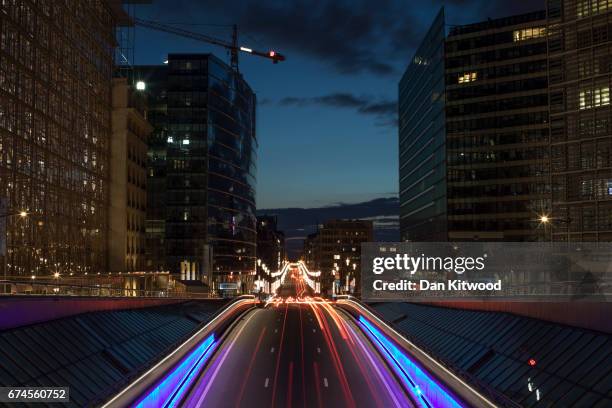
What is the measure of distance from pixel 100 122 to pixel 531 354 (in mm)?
77157

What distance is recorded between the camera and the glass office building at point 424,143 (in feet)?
438

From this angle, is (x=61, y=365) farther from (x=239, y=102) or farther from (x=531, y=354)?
(x=239, y=102)

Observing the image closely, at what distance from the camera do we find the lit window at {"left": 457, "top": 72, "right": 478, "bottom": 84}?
5030 inches

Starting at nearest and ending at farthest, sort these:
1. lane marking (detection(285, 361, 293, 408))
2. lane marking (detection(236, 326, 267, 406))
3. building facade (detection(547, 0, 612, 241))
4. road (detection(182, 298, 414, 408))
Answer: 1. lane marking (detection(285, 361, 293, 408))
2. road (detection(182, 298, 414, 408))
3. lane marking (detection(236, 326, 267, 406))
4. building facade (detection(547, 0, 612, 241))

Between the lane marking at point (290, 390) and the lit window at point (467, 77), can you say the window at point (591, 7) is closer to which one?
the lane marking at point (290, 390)

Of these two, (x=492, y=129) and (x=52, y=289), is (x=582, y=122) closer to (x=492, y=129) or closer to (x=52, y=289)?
(x=52, y=289)

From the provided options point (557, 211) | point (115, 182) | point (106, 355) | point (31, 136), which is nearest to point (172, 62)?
point (115, 182)

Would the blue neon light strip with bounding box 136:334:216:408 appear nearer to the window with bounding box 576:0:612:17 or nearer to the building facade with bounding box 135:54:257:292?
the window with bounding box 576:0:612:17

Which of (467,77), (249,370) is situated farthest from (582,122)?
(467,77)

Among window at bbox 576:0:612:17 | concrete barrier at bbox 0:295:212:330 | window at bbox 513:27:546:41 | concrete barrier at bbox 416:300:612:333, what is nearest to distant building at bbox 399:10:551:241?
window at bbox 513:27:546:41

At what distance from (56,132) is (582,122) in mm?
55054

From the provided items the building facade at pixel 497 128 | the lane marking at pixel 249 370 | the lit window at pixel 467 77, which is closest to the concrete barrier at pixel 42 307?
the lane marking at pixel 249 370

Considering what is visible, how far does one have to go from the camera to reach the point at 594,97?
65.5 m

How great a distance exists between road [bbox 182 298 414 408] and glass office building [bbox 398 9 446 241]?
7471 centimetres
